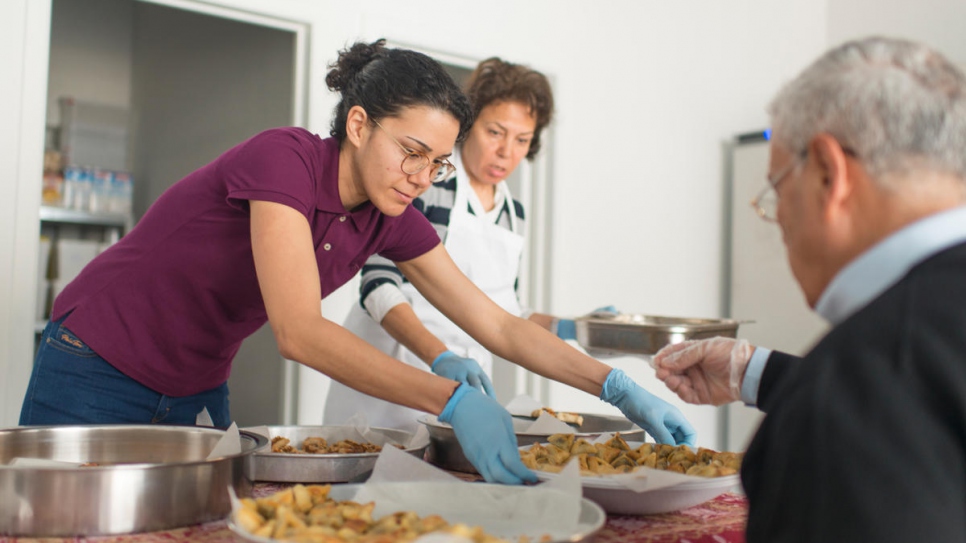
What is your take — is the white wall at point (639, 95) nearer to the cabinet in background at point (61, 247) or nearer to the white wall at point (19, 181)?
the white wall at point (19, 181)

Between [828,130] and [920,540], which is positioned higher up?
[828,130]

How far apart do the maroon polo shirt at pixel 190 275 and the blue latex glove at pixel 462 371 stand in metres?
0.31

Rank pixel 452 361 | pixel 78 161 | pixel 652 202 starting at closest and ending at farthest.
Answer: pixel 452 361, pixel 652 202, pixel 78 161

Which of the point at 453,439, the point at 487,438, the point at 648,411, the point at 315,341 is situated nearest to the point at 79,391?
the point at 315,341

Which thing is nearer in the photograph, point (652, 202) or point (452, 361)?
point (452, 361)

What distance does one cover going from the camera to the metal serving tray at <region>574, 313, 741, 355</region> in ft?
6.40

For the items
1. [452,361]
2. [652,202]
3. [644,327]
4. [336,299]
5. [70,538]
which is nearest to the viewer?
[70,538]

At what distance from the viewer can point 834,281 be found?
2.80 feet

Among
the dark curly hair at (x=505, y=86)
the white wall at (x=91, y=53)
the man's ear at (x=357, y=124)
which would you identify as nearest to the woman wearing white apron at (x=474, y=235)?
the dark curly hair at (x=505, y=86)

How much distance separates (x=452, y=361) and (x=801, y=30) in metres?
3.62

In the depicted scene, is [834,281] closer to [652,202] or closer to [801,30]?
[652,202]

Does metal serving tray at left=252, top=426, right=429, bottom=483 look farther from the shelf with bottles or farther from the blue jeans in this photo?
the shelf with bottles

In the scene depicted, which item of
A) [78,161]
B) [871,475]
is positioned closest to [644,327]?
[871,475]

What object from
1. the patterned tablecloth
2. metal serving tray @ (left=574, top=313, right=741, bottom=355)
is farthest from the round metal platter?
metal serving tray @ (left=574, top=313, right=741, bottom=355)
